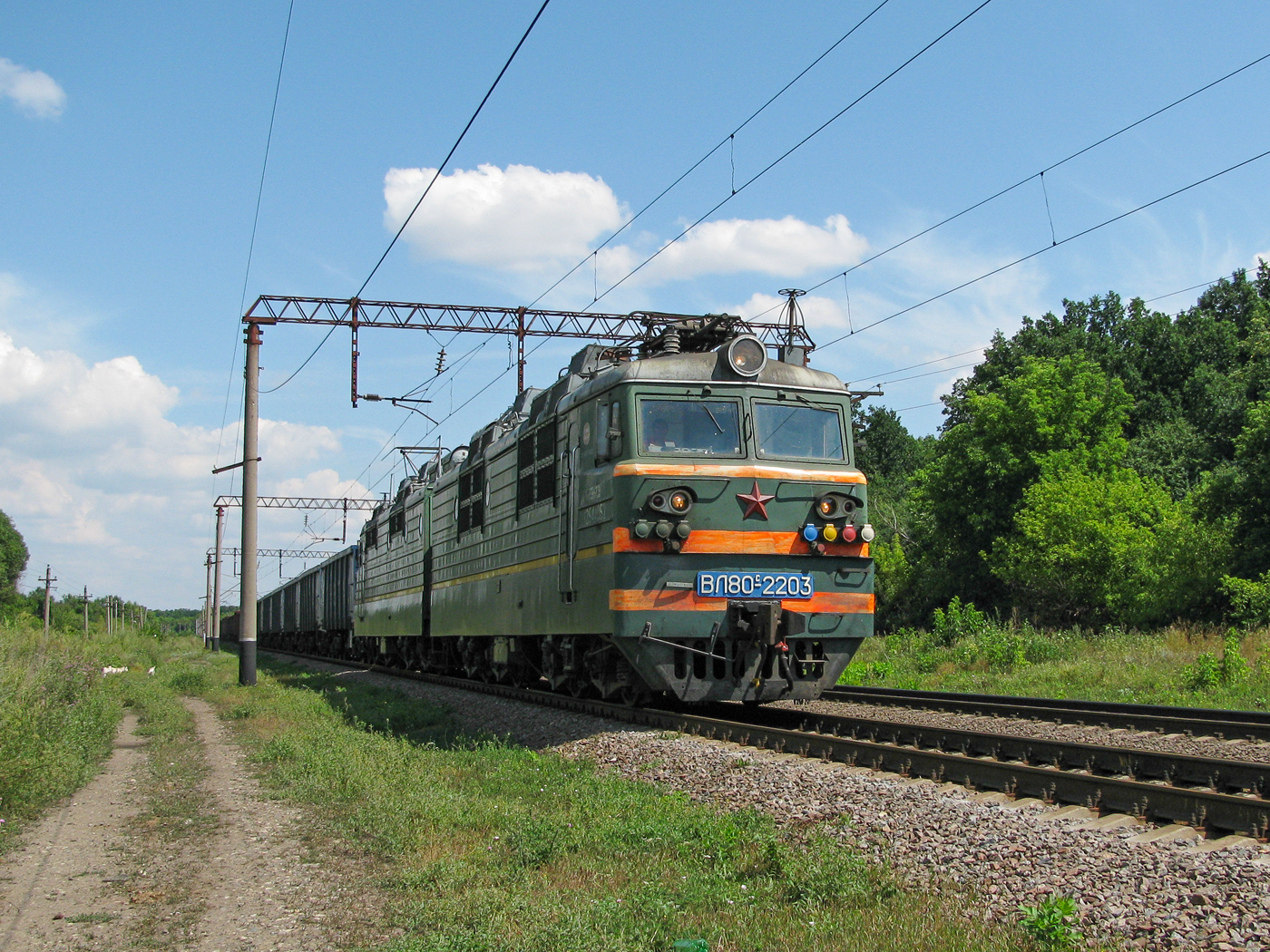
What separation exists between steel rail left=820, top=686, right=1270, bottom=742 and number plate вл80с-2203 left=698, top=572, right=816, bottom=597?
2986 mm

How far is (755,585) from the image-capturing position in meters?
11.3

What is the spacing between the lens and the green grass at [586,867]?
4992 mm

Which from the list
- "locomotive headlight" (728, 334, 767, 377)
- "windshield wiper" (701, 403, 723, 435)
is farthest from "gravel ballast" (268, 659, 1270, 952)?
"locomotive headlight" (728, 334, 767, 377)

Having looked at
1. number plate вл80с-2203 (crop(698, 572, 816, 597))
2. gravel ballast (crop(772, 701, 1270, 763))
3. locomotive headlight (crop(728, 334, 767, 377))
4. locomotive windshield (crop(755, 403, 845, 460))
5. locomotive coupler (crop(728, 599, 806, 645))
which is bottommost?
gravel ballast (crop(772, 701, 1270, 763))

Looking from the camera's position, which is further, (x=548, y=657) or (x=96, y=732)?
(x=548, y=657)

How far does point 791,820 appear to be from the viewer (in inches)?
286

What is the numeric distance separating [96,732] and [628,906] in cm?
1008

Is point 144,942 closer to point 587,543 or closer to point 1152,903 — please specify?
point 1152,903

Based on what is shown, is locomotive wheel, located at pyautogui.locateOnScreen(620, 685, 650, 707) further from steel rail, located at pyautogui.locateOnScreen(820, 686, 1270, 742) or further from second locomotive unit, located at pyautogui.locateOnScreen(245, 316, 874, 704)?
steel rail, located at pyautogui.locateOnScreen(820, 686, 1270, 742)

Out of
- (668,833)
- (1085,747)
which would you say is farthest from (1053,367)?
(668,833)

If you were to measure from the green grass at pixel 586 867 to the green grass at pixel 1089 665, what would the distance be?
30.2 feet

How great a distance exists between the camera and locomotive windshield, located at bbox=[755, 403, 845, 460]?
38.8 feet

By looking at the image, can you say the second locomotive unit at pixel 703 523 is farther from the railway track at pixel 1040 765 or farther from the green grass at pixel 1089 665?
the green grass at pixel 1089 665

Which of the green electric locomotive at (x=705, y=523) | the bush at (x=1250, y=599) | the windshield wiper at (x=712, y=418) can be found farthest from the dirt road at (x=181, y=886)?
the bush at (x=1250, y=599)
